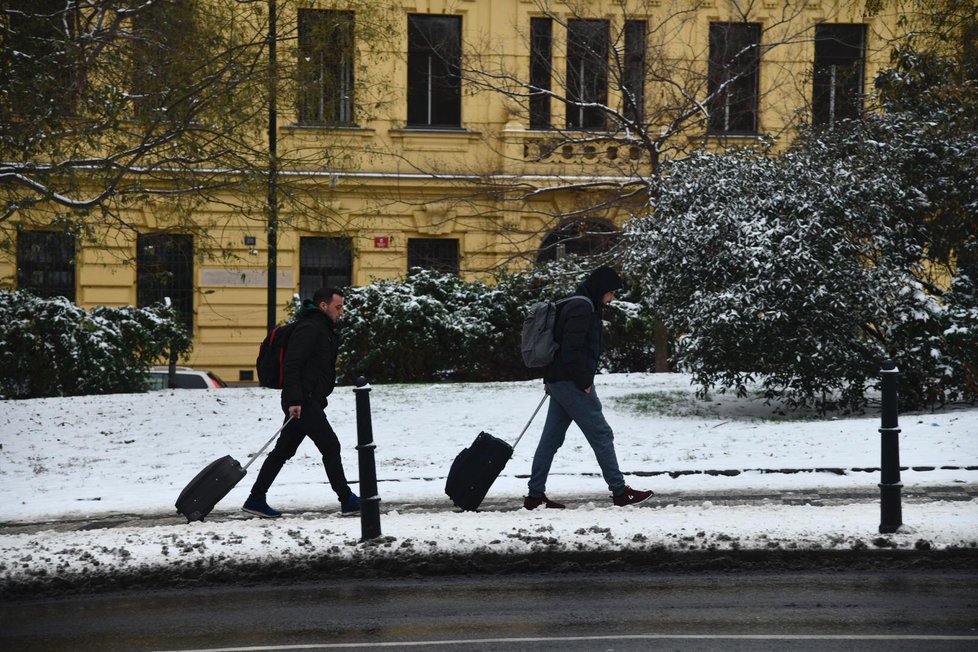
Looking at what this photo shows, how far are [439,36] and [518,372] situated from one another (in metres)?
10.3

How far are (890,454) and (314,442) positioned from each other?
4.20m

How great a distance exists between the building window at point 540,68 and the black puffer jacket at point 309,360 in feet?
43.0

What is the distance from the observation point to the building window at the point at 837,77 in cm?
2035

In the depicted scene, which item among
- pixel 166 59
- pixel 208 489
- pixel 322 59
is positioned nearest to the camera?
pixel 208 489

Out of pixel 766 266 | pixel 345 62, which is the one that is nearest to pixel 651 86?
pixel 345 62

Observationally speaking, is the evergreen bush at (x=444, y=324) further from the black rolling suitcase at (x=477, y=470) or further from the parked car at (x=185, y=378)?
the black rolling suitcase at (x=477, y=470)

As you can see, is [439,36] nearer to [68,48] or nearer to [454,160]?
[454,160]

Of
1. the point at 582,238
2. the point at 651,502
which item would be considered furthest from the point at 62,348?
the point at 651,502

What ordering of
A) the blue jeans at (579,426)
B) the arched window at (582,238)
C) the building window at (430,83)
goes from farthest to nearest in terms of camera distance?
the building window at (430,83)
the arched window at (582,238)
the blue jeans at (579,426)

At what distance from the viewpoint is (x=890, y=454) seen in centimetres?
819

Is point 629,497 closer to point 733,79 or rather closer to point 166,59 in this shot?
point 166,59

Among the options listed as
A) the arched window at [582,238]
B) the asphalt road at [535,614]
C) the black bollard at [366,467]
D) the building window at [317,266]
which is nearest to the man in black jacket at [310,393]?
the black bollard at [366,467]

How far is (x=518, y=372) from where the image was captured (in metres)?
20.7

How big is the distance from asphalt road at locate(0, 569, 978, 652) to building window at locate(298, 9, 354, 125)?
8.74 meters
